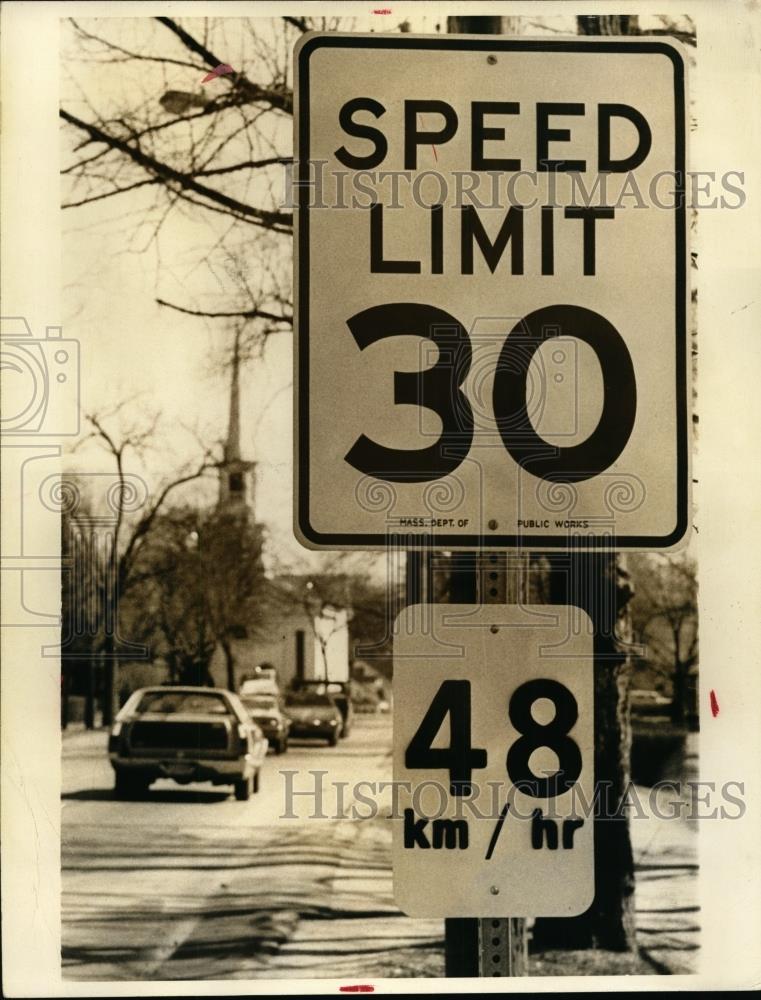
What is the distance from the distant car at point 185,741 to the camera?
2666 mm

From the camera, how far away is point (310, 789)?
8.73 ft

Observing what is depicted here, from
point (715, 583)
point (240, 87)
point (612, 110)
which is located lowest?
point (715, 583)

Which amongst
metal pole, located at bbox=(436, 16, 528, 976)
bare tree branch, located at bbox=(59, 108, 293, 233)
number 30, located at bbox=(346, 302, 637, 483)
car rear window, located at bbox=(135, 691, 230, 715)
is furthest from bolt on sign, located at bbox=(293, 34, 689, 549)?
car rear window, located at bbox=(135, 691, 230, 715)

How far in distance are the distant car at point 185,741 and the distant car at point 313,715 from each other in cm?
9

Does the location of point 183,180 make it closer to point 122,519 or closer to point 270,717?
point 122,519

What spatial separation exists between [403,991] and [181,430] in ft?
4.73

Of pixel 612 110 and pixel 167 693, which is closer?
pixel 612 110

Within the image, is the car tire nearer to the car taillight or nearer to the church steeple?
the car taillight

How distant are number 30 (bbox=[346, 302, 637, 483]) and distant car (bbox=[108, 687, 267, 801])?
765 mm

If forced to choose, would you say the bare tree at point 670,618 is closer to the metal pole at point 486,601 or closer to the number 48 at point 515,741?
the metal pole at point 486,601

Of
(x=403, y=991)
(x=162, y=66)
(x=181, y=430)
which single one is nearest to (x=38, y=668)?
(x=181, y=430)

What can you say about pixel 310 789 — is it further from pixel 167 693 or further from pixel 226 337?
pixel 226 337

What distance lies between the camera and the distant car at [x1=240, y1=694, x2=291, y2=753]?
265 cm

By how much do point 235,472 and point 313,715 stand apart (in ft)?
2.00
